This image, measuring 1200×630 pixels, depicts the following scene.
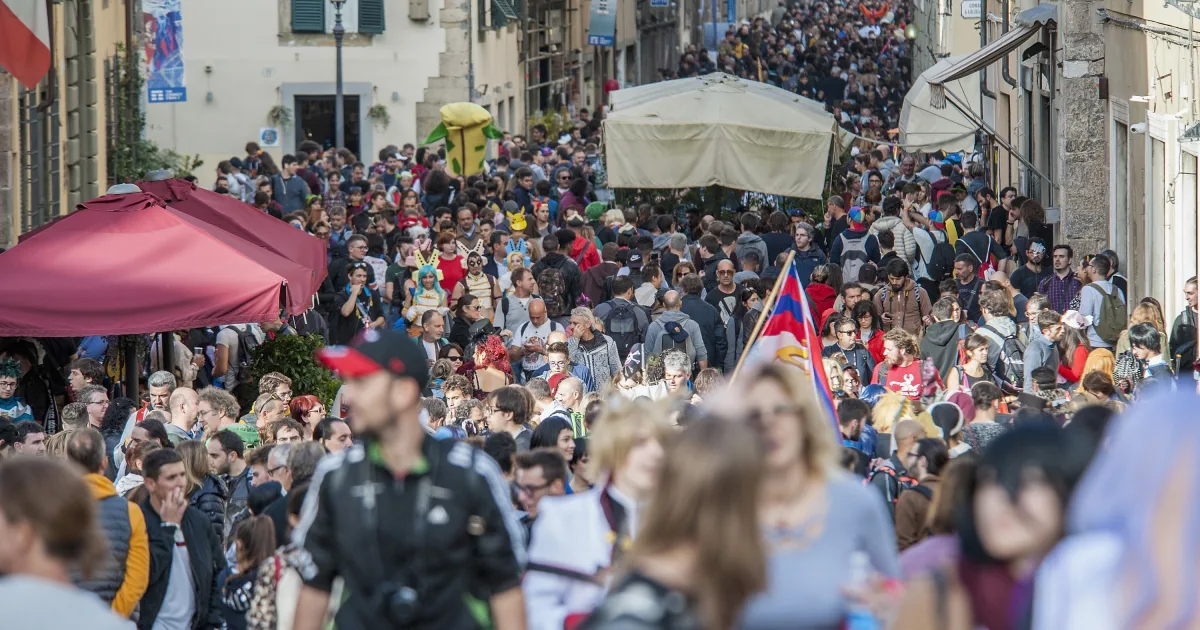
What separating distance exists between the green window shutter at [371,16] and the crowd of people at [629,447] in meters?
13.9

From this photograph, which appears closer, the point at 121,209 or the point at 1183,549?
the point at 1183,549

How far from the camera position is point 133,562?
23.4 feet

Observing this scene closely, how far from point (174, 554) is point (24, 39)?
7.71 metres

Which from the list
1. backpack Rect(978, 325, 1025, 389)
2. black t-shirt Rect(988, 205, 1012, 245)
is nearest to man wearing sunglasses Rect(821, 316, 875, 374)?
backpack Rect(978, 325, 1025, 389)

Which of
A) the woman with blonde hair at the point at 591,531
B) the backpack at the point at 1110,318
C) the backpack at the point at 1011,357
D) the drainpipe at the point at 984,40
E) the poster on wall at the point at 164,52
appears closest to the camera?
the woman with blonde hair at the point at 591,531

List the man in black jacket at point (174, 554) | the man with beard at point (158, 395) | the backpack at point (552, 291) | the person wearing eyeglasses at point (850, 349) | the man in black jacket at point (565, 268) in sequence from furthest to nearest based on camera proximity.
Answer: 1. the man in black jacket at point (565, 268)
2. the backpack at point (552, 291)
3. the person wearing eyeglasses at point (850, 349)
4. the man with beard at point (158, 395)
5. the man in black jacket at point (174, 554)

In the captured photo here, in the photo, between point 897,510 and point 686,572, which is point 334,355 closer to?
point 686,572

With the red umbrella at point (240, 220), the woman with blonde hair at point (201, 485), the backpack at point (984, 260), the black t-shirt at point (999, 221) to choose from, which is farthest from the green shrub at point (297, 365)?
the black t-shirt at point (999, 221)

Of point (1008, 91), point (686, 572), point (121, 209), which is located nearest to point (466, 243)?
point (121, 209)

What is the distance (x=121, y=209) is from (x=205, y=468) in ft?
13.7

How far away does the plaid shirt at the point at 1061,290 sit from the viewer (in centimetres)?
1415

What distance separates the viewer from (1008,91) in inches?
1075

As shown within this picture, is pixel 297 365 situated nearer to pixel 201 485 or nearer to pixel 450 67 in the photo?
pixel 201 485

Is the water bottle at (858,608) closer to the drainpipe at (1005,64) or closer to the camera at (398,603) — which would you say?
the camera at (398,603)
